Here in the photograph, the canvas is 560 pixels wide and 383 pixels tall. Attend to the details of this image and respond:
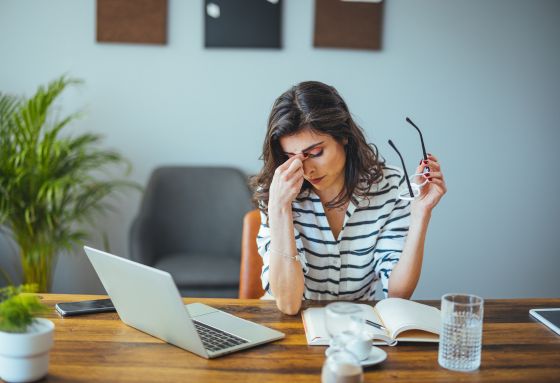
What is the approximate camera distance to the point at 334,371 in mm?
1245

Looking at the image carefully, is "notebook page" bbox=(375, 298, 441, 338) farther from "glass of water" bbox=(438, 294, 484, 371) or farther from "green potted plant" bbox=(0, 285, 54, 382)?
"green potted plant" bbox=(0, 285, 54, 382)

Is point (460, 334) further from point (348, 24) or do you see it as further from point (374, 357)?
point (348, 24)

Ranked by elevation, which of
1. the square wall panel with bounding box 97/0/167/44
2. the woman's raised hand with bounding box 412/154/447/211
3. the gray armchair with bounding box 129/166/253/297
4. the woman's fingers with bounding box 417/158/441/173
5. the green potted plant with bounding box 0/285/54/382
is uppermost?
the square wall panel with bounding box 97/0/167/44

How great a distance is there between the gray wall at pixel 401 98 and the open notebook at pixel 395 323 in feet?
7.36

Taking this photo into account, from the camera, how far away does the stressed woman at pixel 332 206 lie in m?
1.90

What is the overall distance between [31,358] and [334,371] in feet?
1.79

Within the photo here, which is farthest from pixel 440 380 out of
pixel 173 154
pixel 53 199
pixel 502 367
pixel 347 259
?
pixel 173 154

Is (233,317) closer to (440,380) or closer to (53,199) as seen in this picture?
(440,380)

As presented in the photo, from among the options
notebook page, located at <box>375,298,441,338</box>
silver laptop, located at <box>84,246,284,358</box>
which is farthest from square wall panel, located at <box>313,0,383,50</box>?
silver laptop, located at <box>84,246,284,358</box>

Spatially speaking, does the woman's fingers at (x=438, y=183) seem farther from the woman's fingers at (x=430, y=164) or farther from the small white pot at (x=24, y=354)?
the small white pot at (x=24, y=354)

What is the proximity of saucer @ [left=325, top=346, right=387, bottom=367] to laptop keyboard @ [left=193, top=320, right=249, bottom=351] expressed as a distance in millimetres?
205

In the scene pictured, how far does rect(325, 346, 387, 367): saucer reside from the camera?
141 centimetres

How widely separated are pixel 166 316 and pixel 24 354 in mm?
293

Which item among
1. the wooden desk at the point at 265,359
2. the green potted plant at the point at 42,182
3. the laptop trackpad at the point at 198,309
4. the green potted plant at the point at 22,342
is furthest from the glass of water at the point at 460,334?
the green potted plant at the point at 42,182
